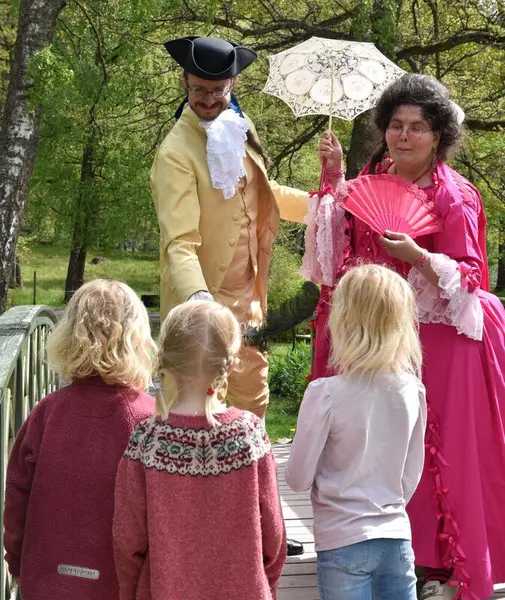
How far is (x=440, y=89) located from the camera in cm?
343

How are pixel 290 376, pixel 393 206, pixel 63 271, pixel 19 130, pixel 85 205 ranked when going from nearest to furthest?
pixel 393 206, pixel 19 130, pixel 290 376, pixel 85 205, pixel 63 271

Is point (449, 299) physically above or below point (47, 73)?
below

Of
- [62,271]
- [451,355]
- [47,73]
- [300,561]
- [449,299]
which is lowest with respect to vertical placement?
[62,271]

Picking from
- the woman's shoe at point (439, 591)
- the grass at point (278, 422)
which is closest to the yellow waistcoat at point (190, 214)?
the woman's shoe at point (439, 591)

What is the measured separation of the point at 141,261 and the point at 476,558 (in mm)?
35048

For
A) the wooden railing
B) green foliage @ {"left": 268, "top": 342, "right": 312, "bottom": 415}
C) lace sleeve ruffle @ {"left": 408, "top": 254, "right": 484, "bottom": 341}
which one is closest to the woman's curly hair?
lace sleeve ruffle @ {"left": 408, "top": 254, "right": 484, "bottom": 341}

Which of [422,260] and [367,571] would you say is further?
[422,260]

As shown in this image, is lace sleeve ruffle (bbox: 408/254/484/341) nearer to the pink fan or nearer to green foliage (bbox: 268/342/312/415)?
the pink fan

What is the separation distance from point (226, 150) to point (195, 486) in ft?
5.51

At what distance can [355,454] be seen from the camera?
2.50m

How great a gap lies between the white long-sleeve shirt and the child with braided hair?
283mm

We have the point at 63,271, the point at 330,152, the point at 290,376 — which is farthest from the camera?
the point at 63,271

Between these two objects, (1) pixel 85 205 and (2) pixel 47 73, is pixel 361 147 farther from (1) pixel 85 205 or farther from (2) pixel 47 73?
(1) pixel 85 205

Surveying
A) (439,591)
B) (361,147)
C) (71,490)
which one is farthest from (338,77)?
(361,147)
